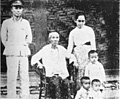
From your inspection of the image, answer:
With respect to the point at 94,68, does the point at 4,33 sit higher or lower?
higher

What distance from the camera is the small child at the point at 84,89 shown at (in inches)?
68.1

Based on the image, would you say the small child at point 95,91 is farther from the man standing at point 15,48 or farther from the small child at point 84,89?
the man standing at point 15,48

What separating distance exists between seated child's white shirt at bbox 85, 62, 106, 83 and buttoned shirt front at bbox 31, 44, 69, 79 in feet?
0.42

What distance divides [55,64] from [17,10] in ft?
1.28

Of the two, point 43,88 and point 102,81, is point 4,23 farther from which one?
point 102,81

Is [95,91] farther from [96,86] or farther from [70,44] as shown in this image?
[70,44]

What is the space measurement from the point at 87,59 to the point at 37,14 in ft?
1.32

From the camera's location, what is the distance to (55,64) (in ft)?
5.68

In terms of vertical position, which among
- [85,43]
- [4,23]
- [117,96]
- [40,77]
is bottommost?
[117,96]

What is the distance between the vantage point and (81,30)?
1.76m

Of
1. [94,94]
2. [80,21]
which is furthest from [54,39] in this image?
[94,94]

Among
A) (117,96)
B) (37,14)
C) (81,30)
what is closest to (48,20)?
(37,14)

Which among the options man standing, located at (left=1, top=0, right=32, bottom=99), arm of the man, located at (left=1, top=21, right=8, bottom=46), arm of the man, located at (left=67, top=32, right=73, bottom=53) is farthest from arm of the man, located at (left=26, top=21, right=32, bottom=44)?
arm of the man, located at (left=67, top=32, right=73, bottom=53)

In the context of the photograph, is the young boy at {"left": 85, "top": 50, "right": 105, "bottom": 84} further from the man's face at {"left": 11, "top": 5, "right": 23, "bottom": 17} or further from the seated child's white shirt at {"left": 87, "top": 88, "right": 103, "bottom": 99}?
the man's face at {"left": 11, "top": 5, "right": 23, "bottom": 17}
